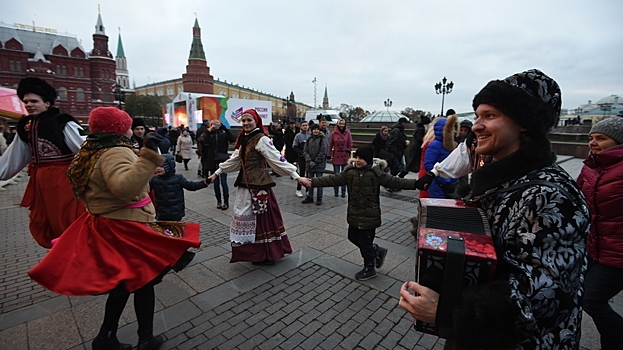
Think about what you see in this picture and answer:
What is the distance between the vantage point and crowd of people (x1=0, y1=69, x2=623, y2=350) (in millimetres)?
1061

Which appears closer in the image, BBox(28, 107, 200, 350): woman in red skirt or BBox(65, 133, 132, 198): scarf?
BBox(28, 107, 200, 350): woman in red skirt

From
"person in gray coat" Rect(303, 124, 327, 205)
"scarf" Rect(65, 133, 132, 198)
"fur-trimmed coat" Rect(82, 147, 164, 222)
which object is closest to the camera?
"fur-trimmed coat" Rect(82, 147, 164, 222)

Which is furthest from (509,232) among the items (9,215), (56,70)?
(56,70)

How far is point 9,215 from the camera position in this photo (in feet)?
21.5

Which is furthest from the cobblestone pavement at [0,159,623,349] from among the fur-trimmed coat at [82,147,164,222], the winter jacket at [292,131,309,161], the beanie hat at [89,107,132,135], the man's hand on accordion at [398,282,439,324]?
the winter jacket at [292,131,309,161]

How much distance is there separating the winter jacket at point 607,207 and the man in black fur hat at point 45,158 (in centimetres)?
482

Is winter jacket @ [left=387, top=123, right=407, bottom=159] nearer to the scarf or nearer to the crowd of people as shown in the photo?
the crowd of people

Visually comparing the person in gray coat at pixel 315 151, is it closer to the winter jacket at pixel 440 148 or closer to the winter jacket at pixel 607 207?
the winter jacket at pixel 440 148

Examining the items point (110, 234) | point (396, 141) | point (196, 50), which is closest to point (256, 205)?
point (110, 234)

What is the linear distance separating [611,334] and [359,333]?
196cm

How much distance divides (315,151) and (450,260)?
22.9 ft

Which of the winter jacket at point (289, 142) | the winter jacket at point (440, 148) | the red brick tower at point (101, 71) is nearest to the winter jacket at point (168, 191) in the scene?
the winter jacket at point (440, 148)

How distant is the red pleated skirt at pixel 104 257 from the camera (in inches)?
79.0

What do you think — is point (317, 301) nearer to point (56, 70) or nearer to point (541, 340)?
point (541, 340)
